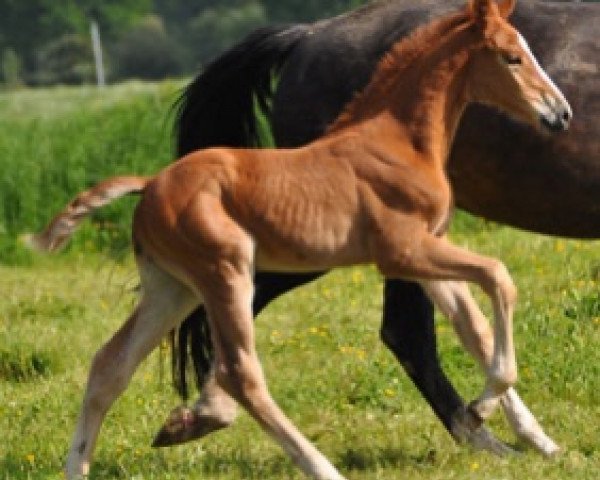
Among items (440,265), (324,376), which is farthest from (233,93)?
(440,265)

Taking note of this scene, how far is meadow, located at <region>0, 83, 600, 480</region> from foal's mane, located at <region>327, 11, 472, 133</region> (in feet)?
4.34

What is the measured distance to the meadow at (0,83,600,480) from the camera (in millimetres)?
6723

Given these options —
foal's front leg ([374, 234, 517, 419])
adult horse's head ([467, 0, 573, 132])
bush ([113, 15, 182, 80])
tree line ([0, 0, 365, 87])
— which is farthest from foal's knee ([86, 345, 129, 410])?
bush ([113, 15, 182, 80])

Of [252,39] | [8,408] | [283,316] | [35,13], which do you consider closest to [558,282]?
[283,316]

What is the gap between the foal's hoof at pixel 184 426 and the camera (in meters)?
6.71

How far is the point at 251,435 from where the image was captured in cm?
729

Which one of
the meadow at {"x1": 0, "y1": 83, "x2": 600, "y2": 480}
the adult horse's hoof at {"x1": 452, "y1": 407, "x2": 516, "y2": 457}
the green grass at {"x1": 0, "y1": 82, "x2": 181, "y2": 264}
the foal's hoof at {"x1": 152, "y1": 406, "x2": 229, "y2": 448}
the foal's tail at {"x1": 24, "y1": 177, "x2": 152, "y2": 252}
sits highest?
the foal's tail at {"x1": 24, "y1": 177, "x2": 152, "y2": 252}

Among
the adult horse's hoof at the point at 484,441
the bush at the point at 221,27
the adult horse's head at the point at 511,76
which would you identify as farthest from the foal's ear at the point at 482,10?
the bush at the point at 221,27

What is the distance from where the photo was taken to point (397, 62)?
635 centimetres

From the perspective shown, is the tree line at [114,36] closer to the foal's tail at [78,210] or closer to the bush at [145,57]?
the bush at [145,57]

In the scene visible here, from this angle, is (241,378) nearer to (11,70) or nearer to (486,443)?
(486,443)

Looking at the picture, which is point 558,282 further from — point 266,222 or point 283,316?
point 266,222

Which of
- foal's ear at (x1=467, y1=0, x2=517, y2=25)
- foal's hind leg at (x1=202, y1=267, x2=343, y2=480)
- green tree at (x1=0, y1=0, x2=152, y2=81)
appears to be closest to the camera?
foal's hind leg at (x1=202, y1=267, x2=343, y2=480)

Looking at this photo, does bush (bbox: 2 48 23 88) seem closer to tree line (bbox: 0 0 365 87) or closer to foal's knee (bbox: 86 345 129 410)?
tree line (bbox: 0 0 365 87)
